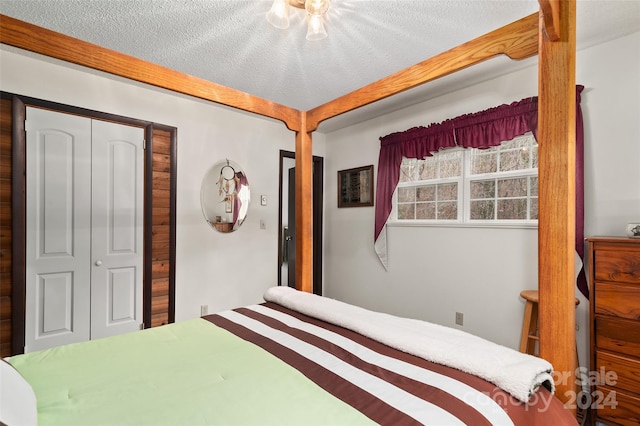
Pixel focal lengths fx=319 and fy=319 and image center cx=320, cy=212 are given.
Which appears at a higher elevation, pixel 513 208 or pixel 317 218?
pixel 513 208

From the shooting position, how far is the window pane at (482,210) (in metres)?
2.82

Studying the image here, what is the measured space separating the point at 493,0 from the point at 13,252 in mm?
3680

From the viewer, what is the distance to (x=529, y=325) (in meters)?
2.27

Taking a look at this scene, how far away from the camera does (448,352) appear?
1122 mm

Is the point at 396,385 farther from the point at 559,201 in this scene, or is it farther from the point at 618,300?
the point at 618,300

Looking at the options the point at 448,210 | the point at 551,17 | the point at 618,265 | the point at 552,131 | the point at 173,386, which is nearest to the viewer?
the point at 173,386

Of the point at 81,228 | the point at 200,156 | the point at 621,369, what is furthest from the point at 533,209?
the point at 81,228

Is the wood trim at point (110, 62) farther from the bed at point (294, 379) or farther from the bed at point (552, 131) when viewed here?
the bed at point (294, 379)

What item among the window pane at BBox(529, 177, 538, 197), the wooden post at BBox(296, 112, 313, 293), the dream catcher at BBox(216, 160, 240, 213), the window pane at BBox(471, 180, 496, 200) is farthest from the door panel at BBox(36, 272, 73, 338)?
the window pane at BBox(529, 177, 538, 197)

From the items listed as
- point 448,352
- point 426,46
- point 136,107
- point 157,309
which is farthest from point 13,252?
point 426,46

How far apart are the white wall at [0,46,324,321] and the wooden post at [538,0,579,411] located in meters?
2.98

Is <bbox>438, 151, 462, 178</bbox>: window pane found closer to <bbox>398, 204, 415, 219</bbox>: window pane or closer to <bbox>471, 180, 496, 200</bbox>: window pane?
<bbox>471, 180, 496, 200</bbox>: window pane

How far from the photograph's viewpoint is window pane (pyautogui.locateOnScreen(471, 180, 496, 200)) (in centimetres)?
283

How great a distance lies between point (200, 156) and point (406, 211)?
7.55ft
